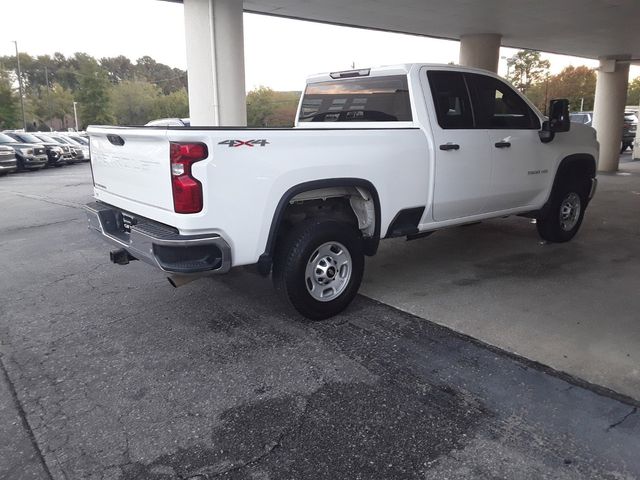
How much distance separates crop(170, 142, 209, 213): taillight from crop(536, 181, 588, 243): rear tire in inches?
187

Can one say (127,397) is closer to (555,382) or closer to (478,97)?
(555,382)

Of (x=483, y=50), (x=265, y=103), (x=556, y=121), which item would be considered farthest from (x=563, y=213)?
(x=265, y=103)

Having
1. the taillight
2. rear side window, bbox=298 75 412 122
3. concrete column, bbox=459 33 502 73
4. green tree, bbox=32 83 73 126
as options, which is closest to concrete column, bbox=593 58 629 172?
concrete column, bbox=459 33 502 73

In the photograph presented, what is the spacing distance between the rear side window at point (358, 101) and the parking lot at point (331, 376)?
5.75 ft

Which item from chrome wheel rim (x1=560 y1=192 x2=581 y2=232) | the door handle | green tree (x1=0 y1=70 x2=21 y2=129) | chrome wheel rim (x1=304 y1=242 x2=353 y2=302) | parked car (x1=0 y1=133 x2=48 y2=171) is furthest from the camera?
green tree (x1=0 y1=70 x2=21 y2=129)

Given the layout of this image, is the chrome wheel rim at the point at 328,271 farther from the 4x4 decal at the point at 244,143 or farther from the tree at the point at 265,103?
the tree at the point at 265,103

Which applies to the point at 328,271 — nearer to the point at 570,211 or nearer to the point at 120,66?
the point at 570,211

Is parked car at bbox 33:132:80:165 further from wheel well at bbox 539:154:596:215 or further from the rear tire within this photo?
wheel well at bbox 539:154:596:215

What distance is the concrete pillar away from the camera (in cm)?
854

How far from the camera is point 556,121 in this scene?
5953 mm

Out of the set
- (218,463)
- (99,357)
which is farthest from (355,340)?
(99,357)

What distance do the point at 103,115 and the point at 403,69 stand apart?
75.9 metres

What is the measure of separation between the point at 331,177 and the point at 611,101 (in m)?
16.8

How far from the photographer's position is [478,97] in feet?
18.1
